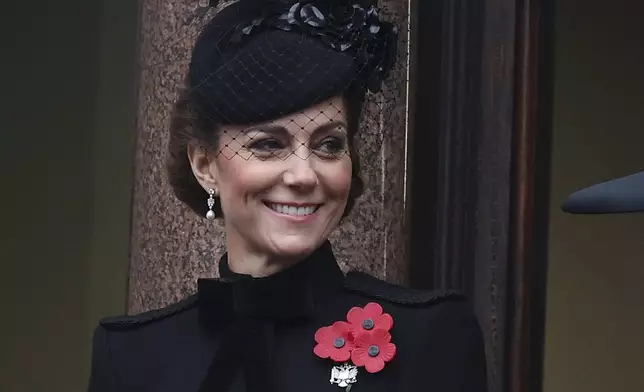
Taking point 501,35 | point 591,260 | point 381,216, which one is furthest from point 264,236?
point 591,260

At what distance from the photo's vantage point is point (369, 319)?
1542 millimetres

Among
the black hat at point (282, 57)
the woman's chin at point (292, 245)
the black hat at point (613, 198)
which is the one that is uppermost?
the black hat at point (282, 57)

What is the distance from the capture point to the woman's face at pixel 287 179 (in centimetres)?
151

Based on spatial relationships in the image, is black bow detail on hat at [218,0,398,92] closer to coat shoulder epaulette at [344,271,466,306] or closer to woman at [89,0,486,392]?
woman at [89,0,486,392]

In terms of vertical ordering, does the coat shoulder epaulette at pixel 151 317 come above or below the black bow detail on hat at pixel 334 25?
below

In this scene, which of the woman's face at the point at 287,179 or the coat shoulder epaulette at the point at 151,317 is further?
the coat shoulder epaulette at the point at 151,317

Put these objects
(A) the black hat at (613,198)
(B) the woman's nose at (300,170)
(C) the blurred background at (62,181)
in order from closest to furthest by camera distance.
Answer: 1. (A) the black hat at (613,198)
2. (B) the woman's nose at (300,170)
3. (C) the blurred background at (62,181)

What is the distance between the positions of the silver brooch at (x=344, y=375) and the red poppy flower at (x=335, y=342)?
1 cm

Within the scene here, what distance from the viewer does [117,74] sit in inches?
117

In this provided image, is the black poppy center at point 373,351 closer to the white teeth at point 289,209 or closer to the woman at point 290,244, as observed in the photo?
the woman at point 290,244

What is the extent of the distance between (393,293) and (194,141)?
0.34m

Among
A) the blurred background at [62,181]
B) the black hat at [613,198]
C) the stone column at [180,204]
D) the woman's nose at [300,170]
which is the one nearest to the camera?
the black hat at [613,198]

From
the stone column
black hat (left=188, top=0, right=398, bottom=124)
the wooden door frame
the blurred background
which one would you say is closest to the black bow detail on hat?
black hat (left=188, top=0, right=398, bottom=124)

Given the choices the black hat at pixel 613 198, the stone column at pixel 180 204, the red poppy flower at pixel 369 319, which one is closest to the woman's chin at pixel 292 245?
the red poppy flower at pixel 369 319
